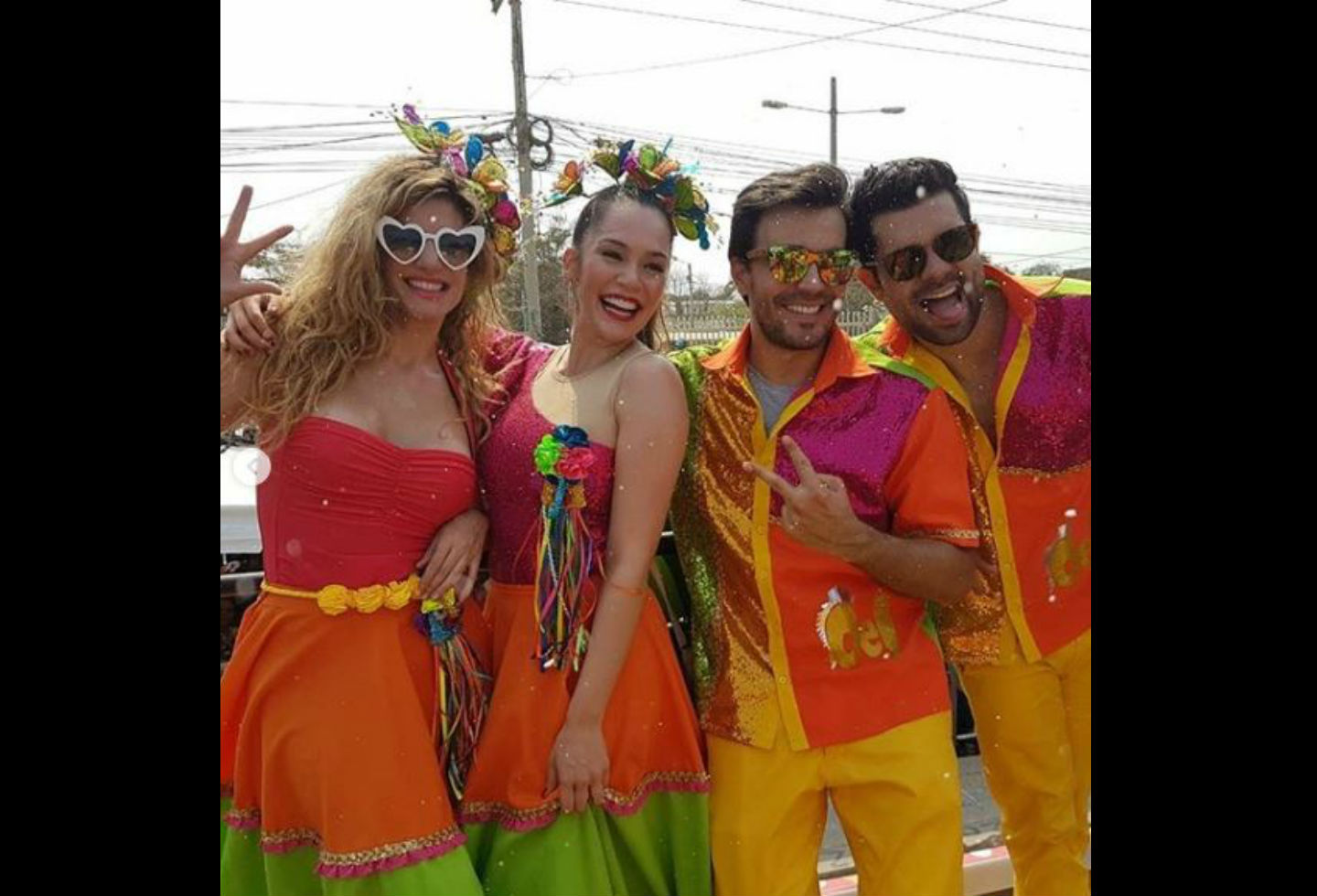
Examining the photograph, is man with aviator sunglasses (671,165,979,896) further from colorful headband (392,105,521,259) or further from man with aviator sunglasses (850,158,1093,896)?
colorful headband (392,105,521,259)

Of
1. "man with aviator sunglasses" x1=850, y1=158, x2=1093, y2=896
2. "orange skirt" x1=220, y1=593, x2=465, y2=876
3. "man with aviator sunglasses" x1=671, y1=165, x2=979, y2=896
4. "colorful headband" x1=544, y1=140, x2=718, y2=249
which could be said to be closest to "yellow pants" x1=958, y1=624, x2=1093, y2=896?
"man with aviator sunglasses" x1=850, y1=158, x2=1093, y2=896

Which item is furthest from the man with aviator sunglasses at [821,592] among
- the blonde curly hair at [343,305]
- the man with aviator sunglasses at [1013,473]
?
the blonde curly hair at [343,305]

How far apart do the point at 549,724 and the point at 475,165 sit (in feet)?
A: 3.81

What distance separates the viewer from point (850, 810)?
7.94ft

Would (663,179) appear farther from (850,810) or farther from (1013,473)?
(850,810)

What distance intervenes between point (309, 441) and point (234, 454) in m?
1.33

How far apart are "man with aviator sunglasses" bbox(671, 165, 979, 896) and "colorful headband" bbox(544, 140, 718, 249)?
0.11m

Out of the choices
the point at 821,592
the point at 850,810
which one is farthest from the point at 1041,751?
the point at 821,592
